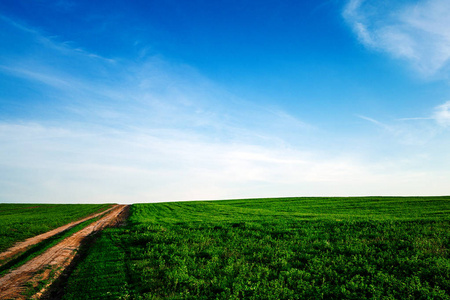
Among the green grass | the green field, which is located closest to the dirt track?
the green grass

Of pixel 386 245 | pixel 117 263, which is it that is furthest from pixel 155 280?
pixel 386 245

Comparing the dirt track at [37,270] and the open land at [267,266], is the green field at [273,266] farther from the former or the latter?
the dirt track at [37,270]

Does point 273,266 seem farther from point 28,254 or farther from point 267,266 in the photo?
point 28,254

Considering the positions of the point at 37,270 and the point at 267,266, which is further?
the point at 37,270

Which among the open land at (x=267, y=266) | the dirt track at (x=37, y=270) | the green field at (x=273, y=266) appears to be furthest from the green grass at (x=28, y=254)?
the green field at (x=273, y=266)

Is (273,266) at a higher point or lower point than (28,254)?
lower

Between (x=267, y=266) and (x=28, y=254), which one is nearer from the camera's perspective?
(x=267, y=266)

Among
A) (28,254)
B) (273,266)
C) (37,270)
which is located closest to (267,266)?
(273,266)

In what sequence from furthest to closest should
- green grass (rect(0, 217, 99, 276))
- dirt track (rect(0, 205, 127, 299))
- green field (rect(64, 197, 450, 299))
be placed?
green grass (rect(0, 217, 99, 276)), dirt track (rect(0, 205, 127, 299)), green field (rect(64, 197, 450, 299))

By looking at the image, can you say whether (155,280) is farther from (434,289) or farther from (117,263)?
(434,289)

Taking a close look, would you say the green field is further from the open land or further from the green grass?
the green grass

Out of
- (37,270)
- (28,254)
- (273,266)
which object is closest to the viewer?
(273,266)

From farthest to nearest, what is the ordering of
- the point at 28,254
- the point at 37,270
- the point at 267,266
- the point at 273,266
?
the point at 28,254
the point at 37,270
the point at 273,266
the point at 267,266

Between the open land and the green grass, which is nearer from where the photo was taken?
the open land
